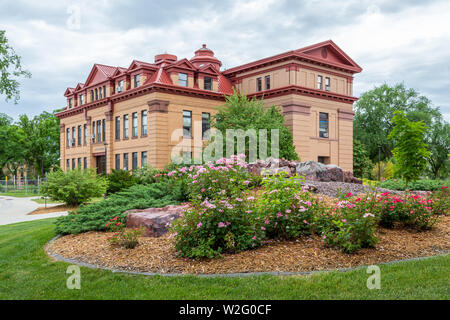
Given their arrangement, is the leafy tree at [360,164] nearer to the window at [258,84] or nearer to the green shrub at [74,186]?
the window at [258,84]

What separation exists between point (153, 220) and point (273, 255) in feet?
11.2

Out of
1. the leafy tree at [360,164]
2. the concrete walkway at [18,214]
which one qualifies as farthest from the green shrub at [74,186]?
the leafy tree at [360,164]

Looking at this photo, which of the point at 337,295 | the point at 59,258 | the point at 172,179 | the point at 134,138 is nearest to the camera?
the point at 337,295

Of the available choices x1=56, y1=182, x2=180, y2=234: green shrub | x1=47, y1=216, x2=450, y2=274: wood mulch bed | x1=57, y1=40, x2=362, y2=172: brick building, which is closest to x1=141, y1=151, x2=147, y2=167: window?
x1=57, y1=40, x2=362, y2=172: brick building

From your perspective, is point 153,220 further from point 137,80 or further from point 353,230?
point 137,80

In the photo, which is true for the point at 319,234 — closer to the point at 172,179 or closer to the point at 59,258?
the point at 59,258

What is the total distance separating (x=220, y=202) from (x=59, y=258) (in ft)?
12.1

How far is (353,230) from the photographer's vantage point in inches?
273

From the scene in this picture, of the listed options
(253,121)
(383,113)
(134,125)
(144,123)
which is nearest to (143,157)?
(144,123)

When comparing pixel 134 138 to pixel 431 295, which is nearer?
pixel 431 295

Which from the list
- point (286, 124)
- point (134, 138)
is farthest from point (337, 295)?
point (134, 138)

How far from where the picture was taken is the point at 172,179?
13.5m

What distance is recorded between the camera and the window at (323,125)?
33438mm
